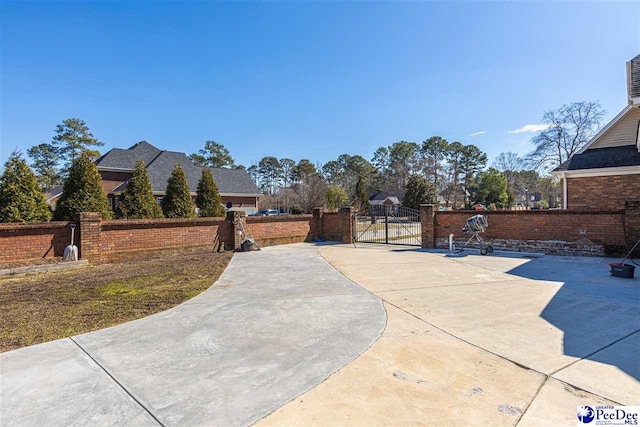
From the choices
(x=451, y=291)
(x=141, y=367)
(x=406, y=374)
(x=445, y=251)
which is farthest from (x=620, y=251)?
(x=141, y=367)

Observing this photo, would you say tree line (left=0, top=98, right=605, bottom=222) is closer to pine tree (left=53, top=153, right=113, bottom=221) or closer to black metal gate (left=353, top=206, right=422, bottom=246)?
pine tree (left=53, top=153, right=113, bottom=221)

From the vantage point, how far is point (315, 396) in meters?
2.61

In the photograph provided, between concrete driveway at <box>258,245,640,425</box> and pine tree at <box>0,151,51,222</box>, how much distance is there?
10.2 metres

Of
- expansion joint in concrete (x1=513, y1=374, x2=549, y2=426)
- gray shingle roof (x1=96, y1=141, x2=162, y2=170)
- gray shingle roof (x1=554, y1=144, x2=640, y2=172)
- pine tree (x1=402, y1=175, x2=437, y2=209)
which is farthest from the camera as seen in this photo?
pine tree (x1=402, y1=175, x2=437, y2=209)

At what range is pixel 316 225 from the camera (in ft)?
55.2

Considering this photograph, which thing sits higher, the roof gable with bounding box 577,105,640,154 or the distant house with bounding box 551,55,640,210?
the roof gable with bounding box 577,105,640,154

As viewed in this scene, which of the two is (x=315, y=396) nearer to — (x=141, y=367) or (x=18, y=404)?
(x=141, y=367)

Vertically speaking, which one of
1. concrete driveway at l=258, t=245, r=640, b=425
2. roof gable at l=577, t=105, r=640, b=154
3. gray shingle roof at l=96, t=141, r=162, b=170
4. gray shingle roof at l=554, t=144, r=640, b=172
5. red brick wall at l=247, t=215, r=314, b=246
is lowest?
concrete driveway at l=258, t=245, r=640, b=425

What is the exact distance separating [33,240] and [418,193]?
33845mm

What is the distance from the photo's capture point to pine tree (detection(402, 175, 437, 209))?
3609 centimetres

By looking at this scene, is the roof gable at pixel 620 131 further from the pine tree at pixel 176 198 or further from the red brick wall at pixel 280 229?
the pine tree at pixel 176 198

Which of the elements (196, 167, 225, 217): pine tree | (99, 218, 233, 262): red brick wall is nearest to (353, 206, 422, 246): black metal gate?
(99, 218, 233, 262): red brick wall

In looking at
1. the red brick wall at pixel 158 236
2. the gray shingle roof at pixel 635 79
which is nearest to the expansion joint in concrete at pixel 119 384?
the red brick wall at pixel 158 236

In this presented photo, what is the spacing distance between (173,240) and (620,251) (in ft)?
47.8
